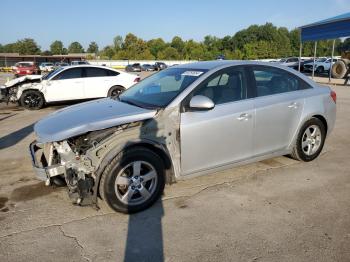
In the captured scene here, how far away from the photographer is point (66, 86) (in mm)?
12273

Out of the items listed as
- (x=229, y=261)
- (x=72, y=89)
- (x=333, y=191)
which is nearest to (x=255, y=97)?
(x=333, y=191)

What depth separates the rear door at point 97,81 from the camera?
41.3 feet

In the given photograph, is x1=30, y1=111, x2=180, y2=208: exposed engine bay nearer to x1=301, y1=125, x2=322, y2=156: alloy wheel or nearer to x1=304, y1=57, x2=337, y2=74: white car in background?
x1=301, y1=125, x2=322, y2=156: alloy wheel

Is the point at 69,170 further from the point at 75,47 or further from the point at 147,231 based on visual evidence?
the point at 75,47

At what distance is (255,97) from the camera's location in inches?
179

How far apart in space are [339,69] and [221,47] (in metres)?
88.2

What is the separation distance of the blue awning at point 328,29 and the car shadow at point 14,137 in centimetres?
2036

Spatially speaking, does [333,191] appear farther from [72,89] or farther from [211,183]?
[72,89]

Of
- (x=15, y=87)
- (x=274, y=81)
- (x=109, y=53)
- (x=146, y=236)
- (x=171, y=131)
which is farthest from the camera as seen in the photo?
(x=109, y=53)

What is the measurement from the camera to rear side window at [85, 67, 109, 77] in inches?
497

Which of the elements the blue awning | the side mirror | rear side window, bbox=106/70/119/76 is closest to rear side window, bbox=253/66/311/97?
the side mirror

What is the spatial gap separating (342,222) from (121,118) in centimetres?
262

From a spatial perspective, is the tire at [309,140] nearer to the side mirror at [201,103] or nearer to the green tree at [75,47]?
the side mirror at [201,103]

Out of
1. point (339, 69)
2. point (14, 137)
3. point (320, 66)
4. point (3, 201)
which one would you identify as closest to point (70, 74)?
point (14, 137)
